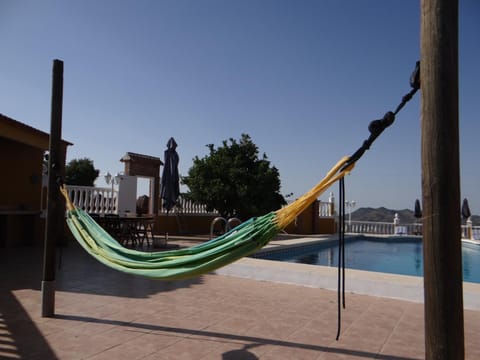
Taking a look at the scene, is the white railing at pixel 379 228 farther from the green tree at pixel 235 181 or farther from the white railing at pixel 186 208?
the white railing at pixel 186 208

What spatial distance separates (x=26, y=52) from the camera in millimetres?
6309

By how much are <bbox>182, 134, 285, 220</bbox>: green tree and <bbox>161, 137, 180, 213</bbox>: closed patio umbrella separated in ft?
3.40

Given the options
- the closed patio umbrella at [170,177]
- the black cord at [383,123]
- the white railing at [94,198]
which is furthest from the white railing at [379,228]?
the black cord at [383,123]

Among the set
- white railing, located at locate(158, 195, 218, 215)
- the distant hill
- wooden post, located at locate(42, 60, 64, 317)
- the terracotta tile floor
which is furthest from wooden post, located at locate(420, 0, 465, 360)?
the distant hill

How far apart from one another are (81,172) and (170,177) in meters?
18.3

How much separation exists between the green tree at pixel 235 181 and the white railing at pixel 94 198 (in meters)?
2.49

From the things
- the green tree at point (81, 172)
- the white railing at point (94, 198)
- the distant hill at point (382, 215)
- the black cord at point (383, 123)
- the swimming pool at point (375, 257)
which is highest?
the green tree at point (81, 172)

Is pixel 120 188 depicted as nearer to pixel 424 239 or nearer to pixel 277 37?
pixel 277 37

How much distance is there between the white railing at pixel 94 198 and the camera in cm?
973

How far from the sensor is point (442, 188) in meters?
1.40

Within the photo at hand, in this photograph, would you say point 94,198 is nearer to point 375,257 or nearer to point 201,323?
point 201,323

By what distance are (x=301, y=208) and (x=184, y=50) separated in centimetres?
588

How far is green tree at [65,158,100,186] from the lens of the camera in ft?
84.4

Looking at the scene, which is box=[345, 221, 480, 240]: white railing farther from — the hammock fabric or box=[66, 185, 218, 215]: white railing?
the hammock fabric
